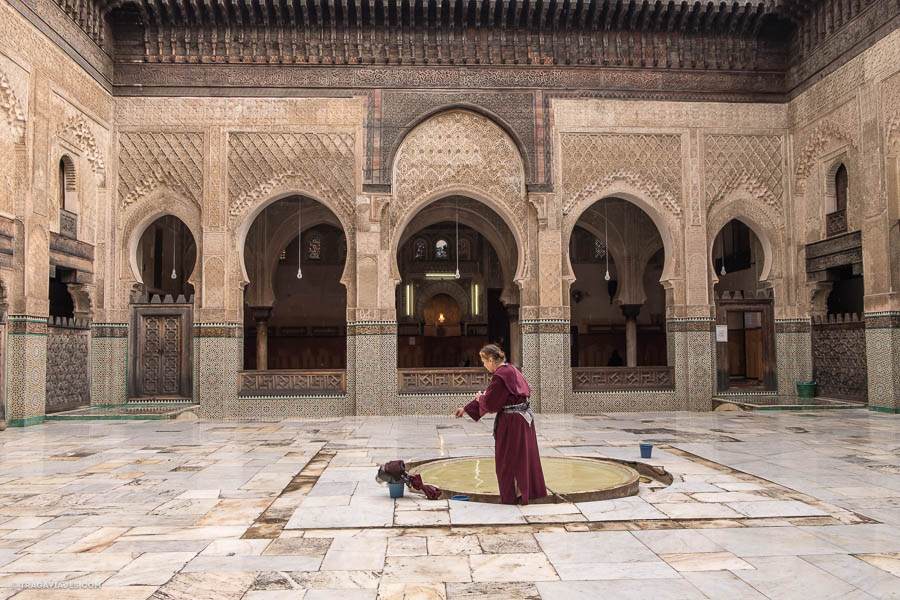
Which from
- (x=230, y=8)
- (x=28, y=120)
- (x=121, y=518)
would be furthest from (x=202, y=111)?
(x=121, y=518)

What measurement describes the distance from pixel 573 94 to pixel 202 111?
5189mm

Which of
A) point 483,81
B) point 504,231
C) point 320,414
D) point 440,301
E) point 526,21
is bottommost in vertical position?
point 320,414

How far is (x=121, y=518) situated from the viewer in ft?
12.1

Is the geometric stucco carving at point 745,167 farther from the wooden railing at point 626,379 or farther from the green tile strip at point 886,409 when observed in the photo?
the green tile strip at point 886,409

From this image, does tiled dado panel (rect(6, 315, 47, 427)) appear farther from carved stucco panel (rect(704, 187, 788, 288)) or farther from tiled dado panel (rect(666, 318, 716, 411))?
carved stucco panel (rect(704, 187, 788, 288))

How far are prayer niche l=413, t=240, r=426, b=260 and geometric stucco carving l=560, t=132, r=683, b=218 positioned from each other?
573 cm

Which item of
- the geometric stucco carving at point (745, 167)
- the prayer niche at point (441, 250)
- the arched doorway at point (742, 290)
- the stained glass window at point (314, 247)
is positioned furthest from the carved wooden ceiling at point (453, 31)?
the prayer niche at point (441, 250)

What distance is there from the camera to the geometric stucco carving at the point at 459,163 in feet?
32.5

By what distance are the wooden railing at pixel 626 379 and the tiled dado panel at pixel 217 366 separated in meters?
4.69

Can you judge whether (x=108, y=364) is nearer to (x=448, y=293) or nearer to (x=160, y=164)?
(x=160, y=164)

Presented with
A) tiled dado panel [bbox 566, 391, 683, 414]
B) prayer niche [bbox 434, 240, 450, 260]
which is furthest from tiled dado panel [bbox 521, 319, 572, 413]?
prayer niche [bbox 434, 240, 450, 260]

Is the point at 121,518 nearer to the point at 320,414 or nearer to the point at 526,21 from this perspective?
the point at 320,414

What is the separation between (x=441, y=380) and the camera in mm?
9828

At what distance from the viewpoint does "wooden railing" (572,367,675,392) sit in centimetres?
998
